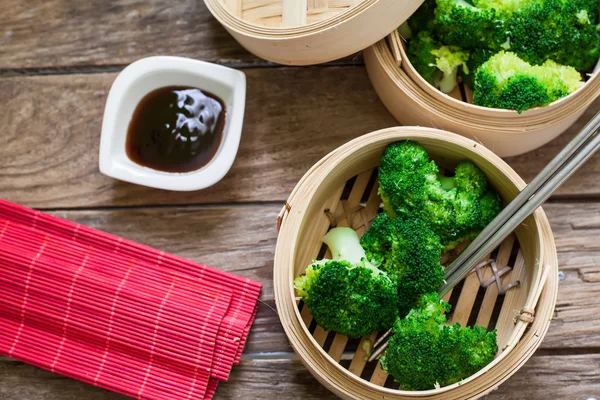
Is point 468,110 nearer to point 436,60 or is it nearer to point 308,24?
point 436,60

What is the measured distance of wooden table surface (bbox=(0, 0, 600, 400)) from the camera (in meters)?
1.73

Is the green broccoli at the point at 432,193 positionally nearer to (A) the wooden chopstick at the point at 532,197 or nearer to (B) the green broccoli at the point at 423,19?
(A) the wooden chopstick at the point at 532,197

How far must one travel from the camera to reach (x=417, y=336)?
1.47m

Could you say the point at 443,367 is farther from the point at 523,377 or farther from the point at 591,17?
the point at 591,17

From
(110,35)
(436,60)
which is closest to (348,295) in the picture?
(436,60)

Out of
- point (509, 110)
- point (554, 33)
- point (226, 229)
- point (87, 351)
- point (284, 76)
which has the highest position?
point (554, 33)

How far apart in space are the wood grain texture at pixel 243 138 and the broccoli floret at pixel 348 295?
346 mm

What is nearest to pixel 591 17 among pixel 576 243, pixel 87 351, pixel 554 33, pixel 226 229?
pixel 554 33

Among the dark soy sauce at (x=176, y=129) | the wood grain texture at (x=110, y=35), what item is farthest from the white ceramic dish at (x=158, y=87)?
the wood grain texture at (x=110, y=35)

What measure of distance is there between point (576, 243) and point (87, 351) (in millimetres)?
1356

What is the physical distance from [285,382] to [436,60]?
0.94 meters

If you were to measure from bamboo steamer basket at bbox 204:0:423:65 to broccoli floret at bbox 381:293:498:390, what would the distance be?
2.11 ft

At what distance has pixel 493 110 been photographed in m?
1.50

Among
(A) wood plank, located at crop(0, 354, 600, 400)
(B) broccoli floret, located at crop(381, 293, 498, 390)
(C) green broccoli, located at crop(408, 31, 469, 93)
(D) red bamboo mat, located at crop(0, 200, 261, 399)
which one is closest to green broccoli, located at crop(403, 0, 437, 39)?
(C) green broccoli, located at crop(408, 31, 469, 93)
